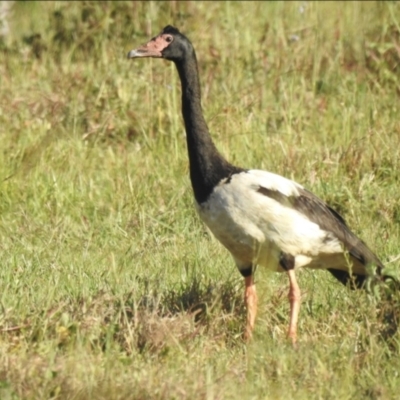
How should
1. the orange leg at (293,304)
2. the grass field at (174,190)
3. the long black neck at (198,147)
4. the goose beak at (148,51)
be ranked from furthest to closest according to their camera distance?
the goose beak at (148,51), the long black neck at (198,147), the orange leg at (293,304), the grass field at (174,190)

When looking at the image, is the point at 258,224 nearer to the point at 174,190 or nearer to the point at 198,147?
the point at 198,147

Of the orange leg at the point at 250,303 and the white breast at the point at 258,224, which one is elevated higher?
the white breast at the point at 258,224

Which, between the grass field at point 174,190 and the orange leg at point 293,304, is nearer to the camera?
the grass field at point 174,190

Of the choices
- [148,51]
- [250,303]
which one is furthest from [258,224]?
[148,51]

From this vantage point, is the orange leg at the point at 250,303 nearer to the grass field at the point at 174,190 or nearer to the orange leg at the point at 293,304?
the grass field at the point at 174,190

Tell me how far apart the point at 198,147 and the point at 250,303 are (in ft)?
2.64

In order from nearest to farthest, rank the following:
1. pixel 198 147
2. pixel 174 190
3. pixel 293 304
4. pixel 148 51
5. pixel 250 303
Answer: pixel 293 304
pixel 250 303
pixel 198 147
pixel 148 51
pixel 174 190

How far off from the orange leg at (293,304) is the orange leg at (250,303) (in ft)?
0.60

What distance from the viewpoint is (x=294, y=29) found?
9.45 metres

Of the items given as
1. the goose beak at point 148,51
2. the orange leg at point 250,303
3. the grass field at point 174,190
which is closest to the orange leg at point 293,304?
the grass field at point 174,190

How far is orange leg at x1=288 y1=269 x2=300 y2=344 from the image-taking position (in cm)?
535

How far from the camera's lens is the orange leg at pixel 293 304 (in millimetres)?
5352

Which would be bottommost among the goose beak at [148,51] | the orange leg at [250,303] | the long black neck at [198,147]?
the orange leg at [250,303]

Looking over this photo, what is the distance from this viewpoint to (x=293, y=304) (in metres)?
5.52
